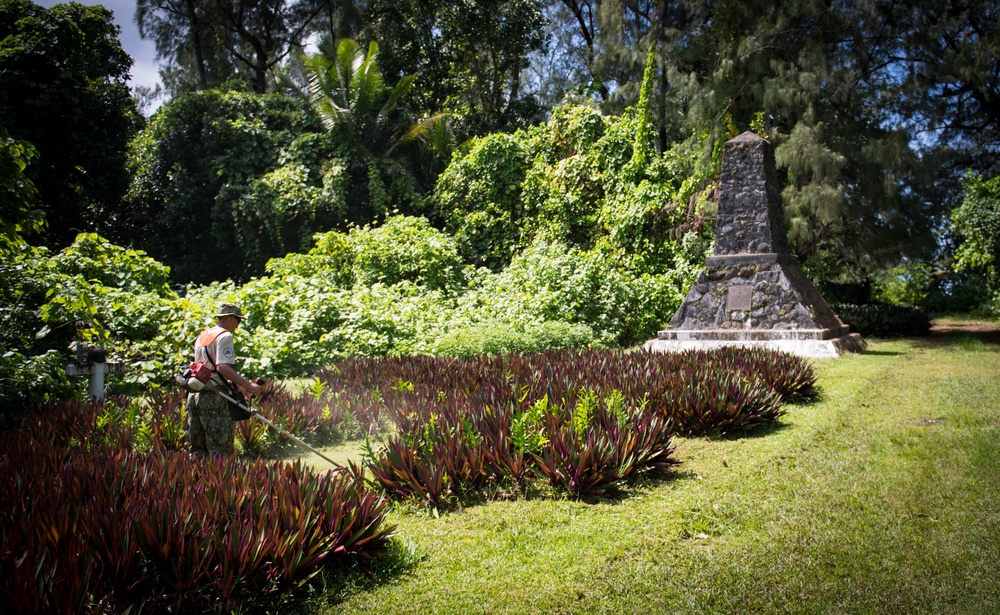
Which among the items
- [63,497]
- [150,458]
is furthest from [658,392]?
[63,497]

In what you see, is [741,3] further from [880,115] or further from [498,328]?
[498,328]

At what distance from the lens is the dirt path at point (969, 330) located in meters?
15.8

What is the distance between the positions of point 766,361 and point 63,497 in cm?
740

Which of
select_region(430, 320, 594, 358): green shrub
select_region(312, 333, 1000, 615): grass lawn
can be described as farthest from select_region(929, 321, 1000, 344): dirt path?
select_region(312, 333, 1000, 615): grass lawn

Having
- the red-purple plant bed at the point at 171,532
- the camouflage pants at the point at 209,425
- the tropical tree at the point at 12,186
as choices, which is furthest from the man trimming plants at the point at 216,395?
the tropical tree at the point at 12,186

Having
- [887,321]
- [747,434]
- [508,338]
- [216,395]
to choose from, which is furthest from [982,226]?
[216,395]

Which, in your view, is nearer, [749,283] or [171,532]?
[171,532]

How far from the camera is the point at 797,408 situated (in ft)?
26.0

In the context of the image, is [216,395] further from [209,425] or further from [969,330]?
[969,330]

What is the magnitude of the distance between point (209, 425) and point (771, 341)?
9782 mm

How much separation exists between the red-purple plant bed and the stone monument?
9954 mm

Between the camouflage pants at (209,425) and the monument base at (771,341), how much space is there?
7540 mm

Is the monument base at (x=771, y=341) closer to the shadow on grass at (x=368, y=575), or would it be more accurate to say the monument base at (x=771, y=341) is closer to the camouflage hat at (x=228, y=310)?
the camouflage hat at (x=228, y=310)

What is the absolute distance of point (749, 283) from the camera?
13070mm
